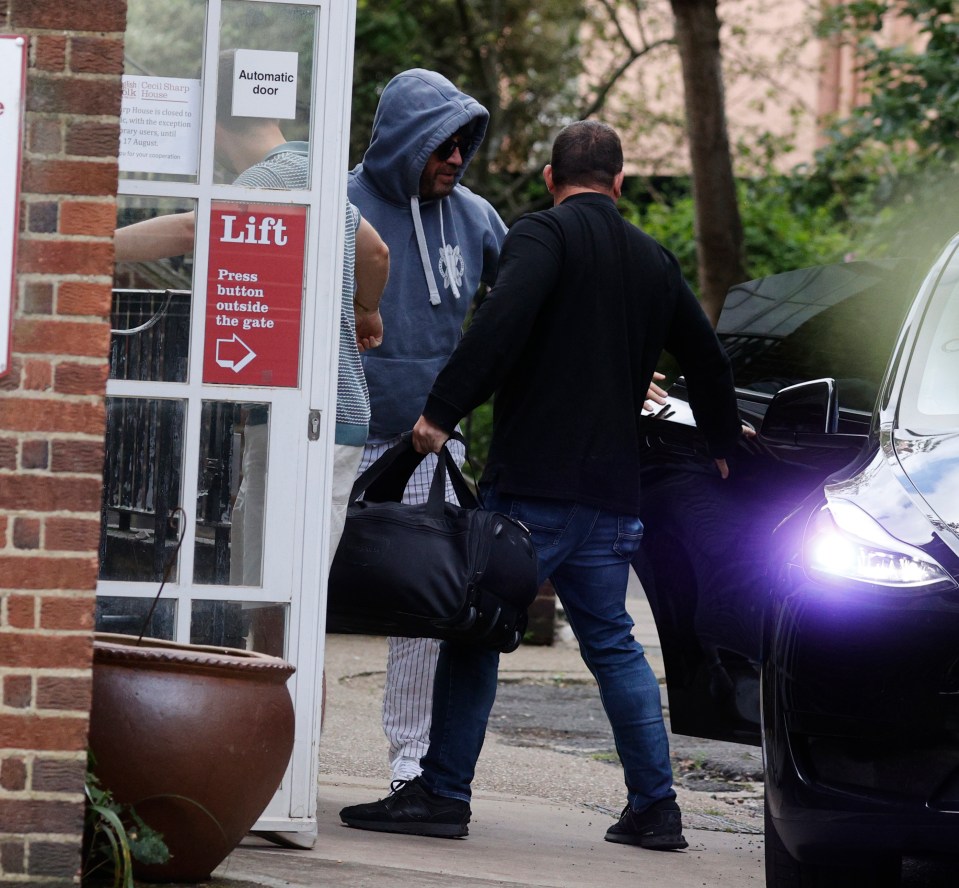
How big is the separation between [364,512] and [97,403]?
4.42 ft

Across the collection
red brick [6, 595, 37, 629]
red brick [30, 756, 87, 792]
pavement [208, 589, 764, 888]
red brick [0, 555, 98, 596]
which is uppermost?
red brick [0, 555, 98, 596]

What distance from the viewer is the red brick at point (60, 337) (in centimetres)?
320

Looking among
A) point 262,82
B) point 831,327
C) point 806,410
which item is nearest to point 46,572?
point 262,82

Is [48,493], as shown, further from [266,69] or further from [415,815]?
[415,815]

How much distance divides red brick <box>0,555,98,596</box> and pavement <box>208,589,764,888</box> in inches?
31.5

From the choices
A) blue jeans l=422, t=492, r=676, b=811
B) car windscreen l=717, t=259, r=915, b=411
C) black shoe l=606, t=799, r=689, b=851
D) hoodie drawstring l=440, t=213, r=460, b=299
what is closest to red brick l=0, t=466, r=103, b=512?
blue jeans l=422, t=492, r=676, b=811

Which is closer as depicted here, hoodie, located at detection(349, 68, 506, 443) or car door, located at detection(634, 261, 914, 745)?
car door, located at detection(634, 261, 914, 745)

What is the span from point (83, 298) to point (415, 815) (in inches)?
81.5

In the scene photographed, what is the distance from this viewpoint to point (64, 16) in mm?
3213

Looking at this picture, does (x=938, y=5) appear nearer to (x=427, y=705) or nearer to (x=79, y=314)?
(x=427, y=705)

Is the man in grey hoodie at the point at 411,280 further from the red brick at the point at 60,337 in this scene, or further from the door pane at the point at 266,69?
the red brick at the point at 60,337

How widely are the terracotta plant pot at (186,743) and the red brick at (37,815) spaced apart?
9.4 inches

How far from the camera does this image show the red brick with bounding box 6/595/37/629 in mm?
3180

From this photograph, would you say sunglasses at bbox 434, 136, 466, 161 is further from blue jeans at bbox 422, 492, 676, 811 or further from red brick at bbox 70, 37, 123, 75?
red brick at bbox 70, 37, 123, 75
